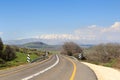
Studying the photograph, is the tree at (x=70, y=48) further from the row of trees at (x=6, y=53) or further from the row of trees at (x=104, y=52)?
the row of trees at (x=6, y=53)

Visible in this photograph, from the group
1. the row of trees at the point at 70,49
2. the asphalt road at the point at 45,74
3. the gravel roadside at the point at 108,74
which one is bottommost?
the row of trees at the point at 70,49

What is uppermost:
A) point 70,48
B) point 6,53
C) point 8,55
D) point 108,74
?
point 108,74

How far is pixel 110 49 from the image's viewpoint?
351ft

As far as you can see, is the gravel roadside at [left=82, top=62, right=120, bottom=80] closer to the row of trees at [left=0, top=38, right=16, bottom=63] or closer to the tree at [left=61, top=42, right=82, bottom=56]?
the row of trees at [left=0, top=38, right=16, bottom=63]

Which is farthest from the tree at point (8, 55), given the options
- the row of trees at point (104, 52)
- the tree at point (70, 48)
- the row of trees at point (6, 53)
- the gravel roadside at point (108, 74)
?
the gravel roadside at point (108, 74)

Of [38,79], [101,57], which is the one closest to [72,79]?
[38,79]

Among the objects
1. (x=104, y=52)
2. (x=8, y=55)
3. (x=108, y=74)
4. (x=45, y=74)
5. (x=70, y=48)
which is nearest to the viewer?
(x=45, y=74)

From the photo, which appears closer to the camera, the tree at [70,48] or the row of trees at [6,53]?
the row of trees at [6,53]


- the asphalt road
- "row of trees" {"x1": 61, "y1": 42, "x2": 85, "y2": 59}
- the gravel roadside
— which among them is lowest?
"row of trees" {"x1": 61, "y1": 42, "x2": 85, "y2": 59}

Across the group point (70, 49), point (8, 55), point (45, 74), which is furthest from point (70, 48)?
point (45, 74)

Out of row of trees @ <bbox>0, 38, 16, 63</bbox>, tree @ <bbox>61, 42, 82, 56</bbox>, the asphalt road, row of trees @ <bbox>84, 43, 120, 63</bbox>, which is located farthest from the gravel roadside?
tree @ <bbox>61, 42, 82, 56</bbox>

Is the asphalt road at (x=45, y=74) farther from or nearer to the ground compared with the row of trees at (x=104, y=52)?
farther from the ground

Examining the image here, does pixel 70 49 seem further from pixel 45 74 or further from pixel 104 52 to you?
pixel 45 74

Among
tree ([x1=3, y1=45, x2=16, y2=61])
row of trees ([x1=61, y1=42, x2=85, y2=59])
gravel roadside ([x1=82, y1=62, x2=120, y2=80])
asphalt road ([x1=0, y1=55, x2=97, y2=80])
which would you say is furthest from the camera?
row of trees ([x1=61, y1=42, x2=85, y2=59])
